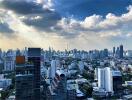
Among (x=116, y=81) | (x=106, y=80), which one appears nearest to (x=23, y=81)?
(x=116, y=81)

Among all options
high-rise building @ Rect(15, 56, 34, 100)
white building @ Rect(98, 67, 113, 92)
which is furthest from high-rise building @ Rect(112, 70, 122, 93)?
high-rise building @ Rect(15, 56, 34, 100)

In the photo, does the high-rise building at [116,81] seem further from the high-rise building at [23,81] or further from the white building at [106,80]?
the high-rise building at [23,81]

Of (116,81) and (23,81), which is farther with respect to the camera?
(116,81)

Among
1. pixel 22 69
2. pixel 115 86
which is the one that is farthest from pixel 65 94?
pixel 115 86

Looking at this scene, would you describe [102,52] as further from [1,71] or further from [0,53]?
[1,71]

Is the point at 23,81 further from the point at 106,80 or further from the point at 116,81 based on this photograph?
the point at 106,80

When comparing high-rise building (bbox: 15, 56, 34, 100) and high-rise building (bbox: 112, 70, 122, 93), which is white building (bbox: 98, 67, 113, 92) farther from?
high-rise building (bbox: 15, 56, 34, 100)

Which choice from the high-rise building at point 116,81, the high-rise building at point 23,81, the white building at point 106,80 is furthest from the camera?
the white building at point 106,80

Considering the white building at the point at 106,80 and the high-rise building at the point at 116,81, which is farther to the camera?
the white building at the point at 106,80

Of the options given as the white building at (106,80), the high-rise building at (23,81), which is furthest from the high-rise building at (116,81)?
the high-rise building at (23,81)
